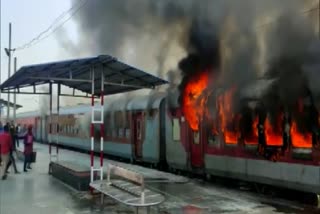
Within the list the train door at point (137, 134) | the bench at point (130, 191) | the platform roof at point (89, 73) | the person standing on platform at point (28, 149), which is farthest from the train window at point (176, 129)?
the bench at point (130, 191)

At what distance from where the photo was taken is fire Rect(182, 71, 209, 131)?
13.4m

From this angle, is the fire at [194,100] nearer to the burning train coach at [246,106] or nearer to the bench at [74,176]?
the burning train coach at [246,106]

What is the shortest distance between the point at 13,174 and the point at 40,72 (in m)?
4.62

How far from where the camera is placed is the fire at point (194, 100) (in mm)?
13368

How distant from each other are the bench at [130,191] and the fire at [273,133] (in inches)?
118

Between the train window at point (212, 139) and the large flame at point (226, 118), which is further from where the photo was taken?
the train window at point (212, 139)

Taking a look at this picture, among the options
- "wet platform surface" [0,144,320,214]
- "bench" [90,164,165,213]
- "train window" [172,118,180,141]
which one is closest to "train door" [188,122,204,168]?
"wet platform surface" [0,144,320,214]

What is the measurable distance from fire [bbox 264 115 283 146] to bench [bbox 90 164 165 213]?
3003mm

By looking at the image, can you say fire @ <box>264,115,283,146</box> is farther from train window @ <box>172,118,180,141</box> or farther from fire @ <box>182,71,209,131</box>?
train window @ <box>172,118,180,141</box>

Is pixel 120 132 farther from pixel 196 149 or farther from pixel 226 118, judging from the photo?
pixel 226 118

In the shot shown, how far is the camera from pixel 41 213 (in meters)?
8.68

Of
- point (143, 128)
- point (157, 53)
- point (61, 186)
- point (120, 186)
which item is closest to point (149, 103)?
point (143, 128)

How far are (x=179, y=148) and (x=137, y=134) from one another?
4.50 meters

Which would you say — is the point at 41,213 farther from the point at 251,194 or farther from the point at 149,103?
the point at 149,103
